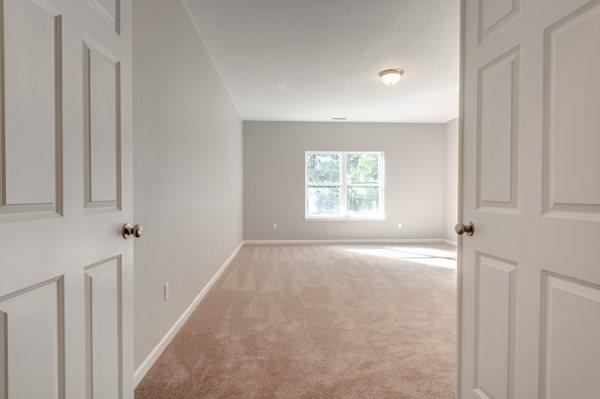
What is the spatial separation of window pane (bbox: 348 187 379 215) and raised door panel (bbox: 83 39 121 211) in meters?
6.47

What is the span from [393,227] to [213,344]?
5.81 m

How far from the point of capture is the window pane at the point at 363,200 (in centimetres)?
751

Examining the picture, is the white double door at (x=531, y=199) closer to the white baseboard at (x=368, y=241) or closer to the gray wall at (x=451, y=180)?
the white baseboard at (x=368, y=241)

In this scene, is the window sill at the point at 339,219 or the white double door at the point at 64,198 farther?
the window sill at the point at 339,219

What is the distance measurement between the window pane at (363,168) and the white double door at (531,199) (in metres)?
6.01

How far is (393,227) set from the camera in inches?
297

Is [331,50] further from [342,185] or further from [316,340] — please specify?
[342,185]

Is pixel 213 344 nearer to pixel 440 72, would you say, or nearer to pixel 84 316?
pixel 84 316

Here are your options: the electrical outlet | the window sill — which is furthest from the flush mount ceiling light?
the window sill

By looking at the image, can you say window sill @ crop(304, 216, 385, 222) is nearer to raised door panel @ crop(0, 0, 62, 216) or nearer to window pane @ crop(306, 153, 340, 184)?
window pane @ crop(306, 153, 340, 184)

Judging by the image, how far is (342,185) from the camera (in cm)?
747

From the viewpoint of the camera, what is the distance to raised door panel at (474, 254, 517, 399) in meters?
1.22

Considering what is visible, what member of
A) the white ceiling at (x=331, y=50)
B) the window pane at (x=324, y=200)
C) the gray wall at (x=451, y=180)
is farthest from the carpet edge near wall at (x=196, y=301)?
the white ceiling at (x=331, y=50)

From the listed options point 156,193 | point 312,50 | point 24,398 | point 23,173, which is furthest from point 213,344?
point 312,50
